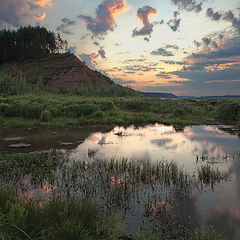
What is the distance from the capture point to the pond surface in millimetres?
5785

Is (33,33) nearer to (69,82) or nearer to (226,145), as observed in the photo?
(69,82)

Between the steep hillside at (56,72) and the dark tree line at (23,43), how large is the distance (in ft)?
18.1

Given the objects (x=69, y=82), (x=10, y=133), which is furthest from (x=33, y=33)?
(x=10, y=133)

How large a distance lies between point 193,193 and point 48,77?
6683 cm

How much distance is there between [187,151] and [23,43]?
94.4m

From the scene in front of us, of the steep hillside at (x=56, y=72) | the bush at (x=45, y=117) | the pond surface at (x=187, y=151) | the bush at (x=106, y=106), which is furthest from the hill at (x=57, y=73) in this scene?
the pond surface at (x=187, y=151)

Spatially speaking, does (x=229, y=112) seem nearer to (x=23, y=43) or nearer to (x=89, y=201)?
(x=89, y=201)

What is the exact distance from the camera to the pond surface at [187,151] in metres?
5.79

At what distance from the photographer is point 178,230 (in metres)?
4.75

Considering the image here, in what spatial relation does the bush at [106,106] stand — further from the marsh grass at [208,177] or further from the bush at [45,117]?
the marsh grass at [208,177]

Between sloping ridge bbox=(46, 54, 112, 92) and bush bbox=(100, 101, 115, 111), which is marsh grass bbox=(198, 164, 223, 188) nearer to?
bush bbox=(100, 101, 115, 111)

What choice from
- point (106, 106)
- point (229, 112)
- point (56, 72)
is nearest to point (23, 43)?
point (56, 72)

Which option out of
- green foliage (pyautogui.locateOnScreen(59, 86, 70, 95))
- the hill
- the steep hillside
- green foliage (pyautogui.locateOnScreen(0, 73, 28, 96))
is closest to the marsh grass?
green foliage (pyautogui.locateOnScreen(0, 73, 28, 96))

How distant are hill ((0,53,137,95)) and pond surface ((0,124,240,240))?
40.0 metres
